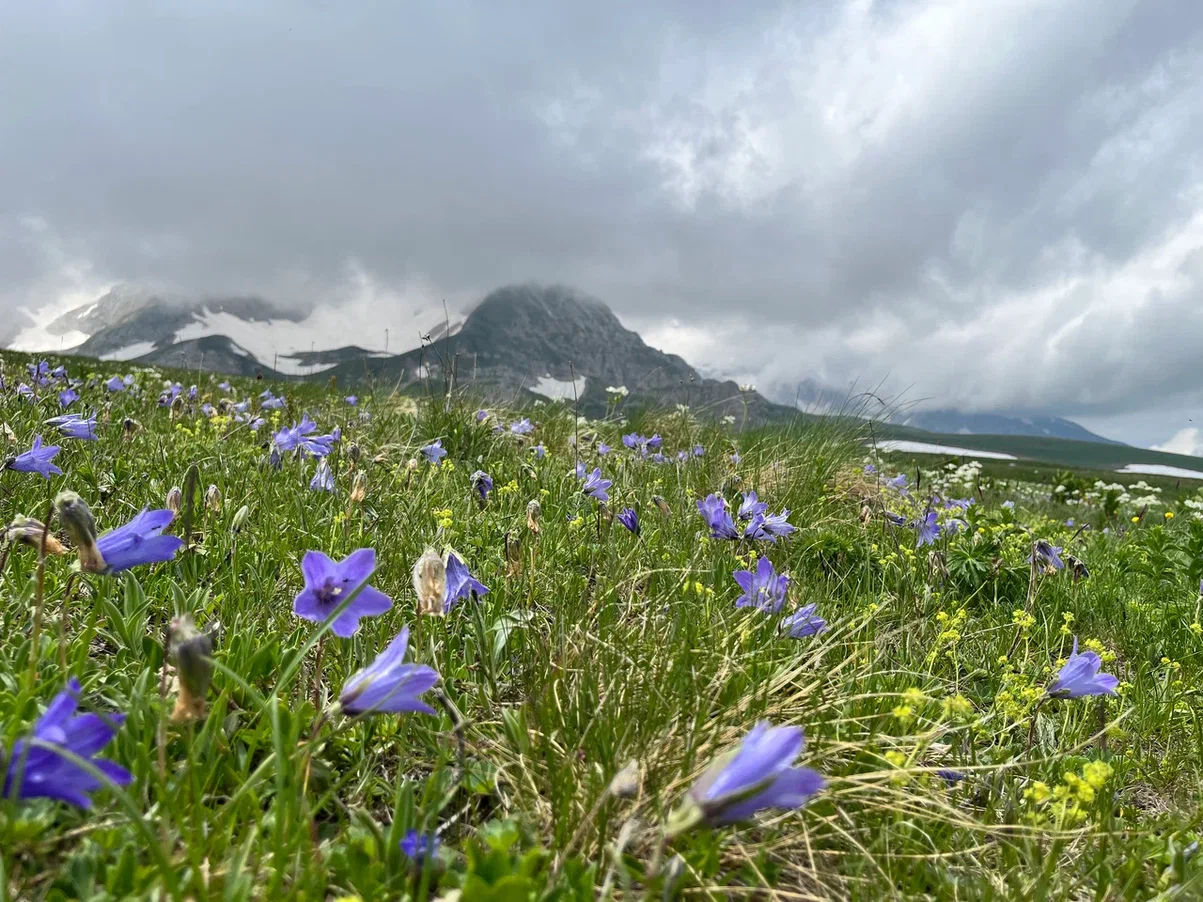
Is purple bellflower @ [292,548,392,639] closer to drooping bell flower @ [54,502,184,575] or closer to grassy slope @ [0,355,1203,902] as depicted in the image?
grassy slope @ [0,355,1203,902]

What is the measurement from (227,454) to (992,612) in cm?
552

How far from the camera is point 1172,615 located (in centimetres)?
446

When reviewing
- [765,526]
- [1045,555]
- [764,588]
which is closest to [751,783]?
[764,588]

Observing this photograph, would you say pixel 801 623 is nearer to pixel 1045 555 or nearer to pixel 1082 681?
pixel 1082 681

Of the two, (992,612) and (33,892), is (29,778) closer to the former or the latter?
(33,892)

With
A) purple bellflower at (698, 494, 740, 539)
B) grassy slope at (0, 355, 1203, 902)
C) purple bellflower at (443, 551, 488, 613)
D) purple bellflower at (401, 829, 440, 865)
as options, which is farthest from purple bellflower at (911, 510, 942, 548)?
purple bellflower at (401, 829, 440, 865)

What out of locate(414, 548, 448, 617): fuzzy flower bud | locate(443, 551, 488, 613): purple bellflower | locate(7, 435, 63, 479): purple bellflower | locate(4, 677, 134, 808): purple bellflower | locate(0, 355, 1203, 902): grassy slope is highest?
locate(7, 435, 63, 479): purple bellflower

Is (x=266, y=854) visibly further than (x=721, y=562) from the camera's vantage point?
No

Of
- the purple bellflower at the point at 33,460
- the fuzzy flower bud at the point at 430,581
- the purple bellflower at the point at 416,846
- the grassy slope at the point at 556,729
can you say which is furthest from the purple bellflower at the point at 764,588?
the purple bellflower at the point at 33,460

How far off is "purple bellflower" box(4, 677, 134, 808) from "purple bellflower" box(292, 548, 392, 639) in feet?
1.77

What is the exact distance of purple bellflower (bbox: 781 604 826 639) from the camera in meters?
2.83

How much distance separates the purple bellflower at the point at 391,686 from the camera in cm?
163

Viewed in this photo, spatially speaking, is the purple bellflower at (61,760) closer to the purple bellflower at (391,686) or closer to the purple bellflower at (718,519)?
the purple bellflower at (391,686)

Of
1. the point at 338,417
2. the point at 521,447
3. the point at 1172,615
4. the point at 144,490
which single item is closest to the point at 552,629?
the point at 144,490
